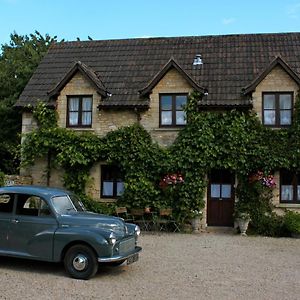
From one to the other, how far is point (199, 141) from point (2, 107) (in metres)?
13.7

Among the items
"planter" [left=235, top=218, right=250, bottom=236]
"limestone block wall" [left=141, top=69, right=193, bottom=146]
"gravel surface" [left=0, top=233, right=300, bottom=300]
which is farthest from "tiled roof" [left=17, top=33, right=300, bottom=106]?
"gravel surface" [left=0, top=233, right=300, bottom=300]

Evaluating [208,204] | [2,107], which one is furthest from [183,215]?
[2,107]

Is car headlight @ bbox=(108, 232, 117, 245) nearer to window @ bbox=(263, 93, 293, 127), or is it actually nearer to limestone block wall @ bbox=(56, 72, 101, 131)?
limestone block wall @ bbox=(56, 72, 101, 131)

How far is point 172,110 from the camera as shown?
1795 cm

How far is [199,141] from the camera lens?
1689cm

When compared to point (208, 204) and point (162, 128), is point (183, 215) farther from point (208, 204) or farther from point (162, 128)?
point (162, 128)

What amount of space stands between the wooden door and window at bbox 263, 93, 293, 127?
266 cm

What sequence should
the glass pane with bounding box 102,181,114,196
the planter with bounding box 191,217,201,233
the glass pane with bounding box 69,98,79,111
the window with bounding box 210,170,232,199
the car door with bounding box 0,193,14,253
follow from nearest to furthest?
1. the car door with bounding box 0,193,14,253
2. the planter with bounding box 191,217,201,233
3. the window with bounding box 210,170,232,199
4. the glass pane with bounding box 102,181,114,196
5. the glass pane with bounding box 69,98,79,111

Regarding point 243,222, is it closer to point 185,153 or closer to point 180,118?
point 185,153

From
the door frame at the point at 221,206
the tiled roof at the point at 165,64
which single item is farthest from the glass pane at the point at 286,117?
the door frame at the point at 221,206

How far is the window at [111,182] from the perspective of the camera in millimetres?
18125

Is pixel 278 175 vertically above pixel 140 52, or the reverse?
pixel 140 52

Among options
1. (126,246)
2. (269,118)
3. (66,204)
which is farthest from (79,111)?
(126,246)

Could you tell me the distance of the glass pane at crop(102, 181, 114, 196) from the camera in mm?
18172
